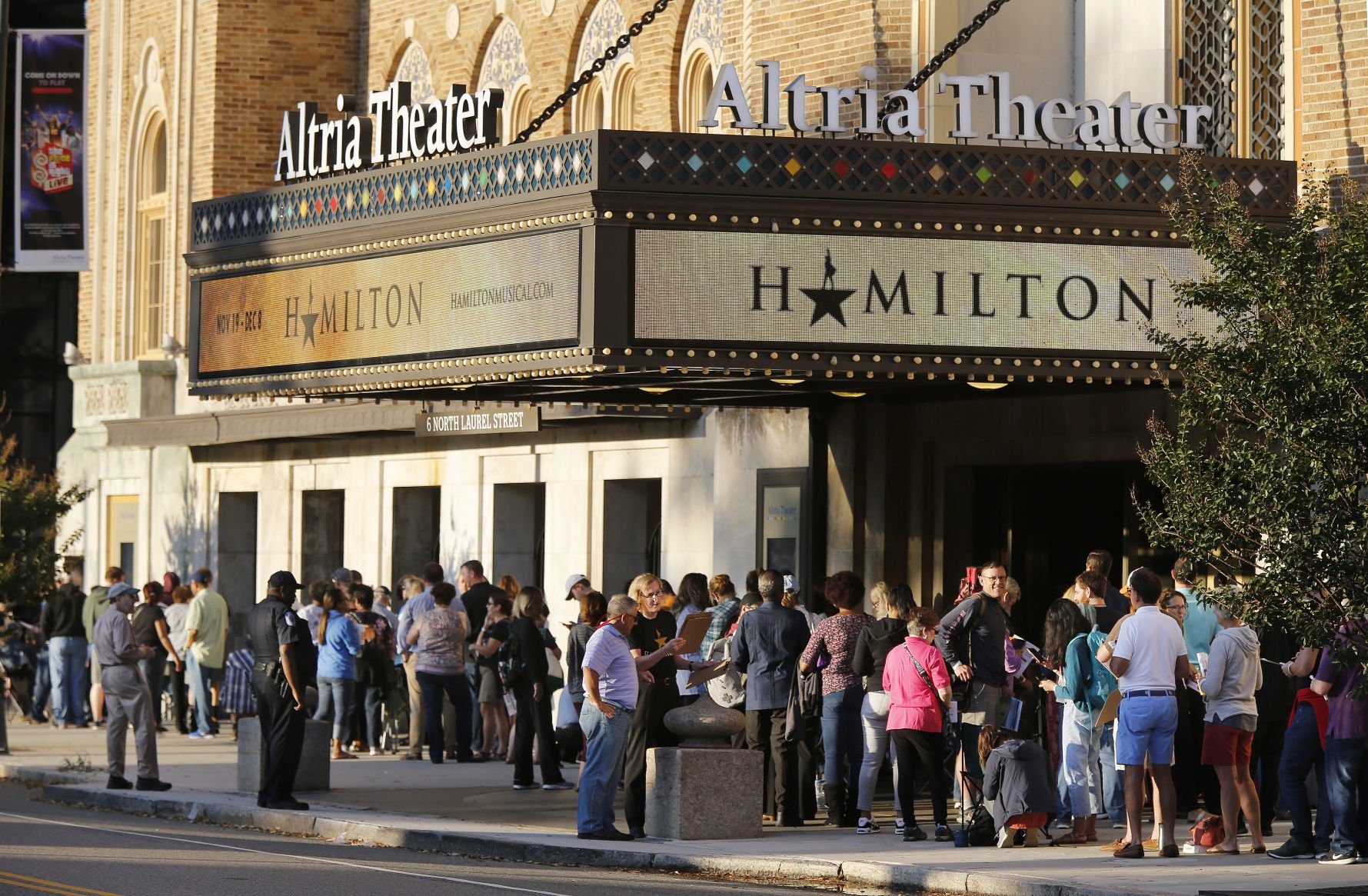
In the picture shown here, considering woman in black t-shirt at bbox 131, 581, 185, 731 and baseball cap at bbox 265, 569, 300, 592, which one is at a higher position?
baseball cap at bbox 265, 569, 300, 592

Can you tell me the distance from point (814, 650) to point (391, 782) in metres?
5.38

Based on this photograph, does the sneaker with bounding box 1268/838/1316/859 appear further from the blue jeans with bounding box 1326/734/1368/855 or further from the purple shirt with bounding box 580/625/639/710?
the purple shirt with bounding box 580/625/639/710

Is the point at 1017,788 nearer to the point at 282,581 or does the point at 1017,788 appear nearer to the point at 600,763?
the point at 600,763

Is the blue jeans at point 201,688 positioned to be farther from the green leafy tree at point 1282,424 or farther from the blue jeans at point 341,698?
the green leafy tree at point 1282,424

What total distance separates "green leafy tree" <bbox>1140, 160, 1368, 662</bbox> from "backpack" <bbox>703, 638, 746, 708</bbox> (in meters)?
5.06

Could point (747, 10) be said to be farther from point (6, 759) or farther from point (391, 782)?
point (6, 759)

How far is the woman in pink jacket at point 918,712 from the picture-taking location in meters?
15.4

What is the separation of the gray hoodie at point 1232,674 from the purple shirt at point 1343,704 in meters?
0.61

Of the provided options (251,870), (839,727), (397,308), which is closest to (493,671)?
(397,308)

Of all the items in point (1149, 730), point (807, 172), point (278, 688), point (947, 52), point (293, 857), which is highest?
point (947, 52)

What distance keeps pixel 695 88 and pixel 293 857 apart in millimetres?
13347

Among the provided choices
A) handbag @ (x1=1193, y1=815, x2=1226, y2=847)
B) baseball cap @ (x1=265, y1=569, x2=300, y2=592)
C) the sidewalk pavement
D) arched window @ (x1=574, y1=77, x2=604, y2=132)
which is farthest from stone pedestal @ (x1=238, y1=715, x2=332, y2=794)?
arched window @ (x1=574, y1=77, x2=604, y2=132)

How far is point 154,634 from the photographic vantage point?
25.2m

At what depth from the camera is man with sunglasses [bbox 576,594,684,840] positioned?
1553 cm
